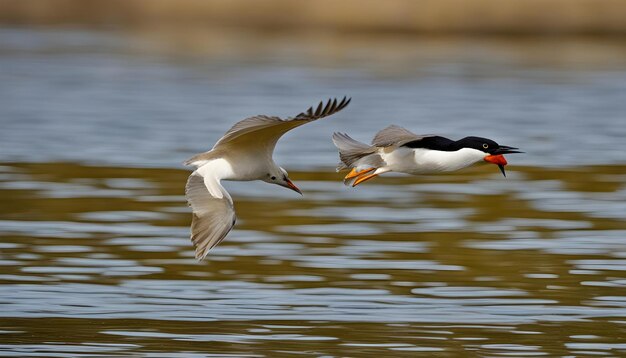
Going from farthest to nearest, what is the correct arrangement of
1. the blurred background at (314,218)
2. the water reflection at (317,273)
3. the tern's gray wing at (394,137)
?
the blurred background at (314,218) → the water reflection at (317,273) → the tern's gray wing at (394,137)

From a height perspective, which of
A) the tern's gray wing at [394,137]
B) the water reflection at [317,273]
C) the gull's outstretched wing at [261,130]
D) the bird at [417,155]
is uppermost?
the gull's outstretched wing at [261,130]

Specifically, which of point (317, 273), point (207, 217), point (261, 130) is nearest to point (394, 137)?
point (261, 130)

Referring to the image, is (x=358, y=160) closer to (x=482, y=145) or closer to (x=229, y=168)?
(x=482, y=145)

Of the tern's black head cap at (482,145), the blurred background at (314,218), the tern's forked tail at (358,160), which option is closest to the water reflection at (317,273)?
the blurred background at (314,218)

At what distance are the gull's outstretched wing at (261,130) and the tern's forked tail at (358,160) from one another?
105 cm

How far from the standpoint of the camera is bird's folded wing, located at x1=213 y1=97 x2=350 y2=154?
1002 cm

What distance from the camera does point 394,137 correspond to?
11828mm

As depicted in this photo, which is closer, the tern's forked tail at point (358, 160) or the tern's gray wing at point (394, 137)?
the tern's gray wing at point (394, 137)

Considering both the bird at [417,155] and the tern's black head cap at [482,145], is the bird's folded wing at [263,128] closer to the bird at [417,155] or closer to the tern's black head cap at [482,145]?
the bird at [417,155]

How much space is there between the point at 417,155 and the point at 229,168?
1.61 m

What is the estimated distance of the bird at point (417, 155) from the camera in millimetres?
11633

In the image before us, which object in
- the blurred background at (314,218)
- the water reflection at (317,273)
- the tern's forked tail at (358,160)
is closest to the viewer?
the tern's forked tail at (358,160)

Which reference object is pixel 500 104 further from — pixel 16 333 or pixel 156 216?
pixel 16 333

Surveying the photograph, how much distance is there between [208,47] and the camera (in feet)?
148
